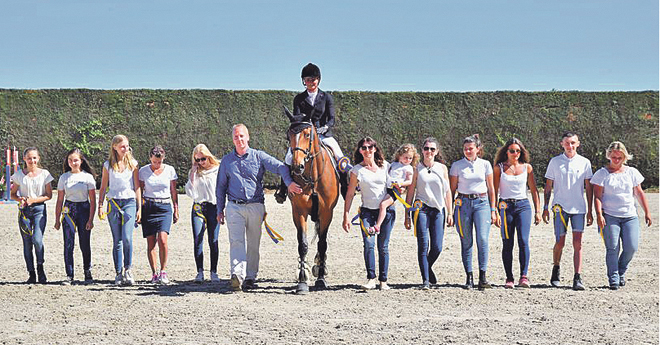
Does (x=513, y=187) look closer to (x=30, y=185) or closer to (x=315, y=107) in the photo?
(x=315, y=107)

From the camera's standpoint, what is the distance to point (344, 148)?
21469mm

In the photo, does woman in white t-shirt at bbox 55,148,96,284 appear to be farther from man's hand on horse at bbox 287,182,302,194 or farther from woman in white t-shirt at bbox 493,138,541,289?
woman in white t-shirt at bbox 493,138,541,289

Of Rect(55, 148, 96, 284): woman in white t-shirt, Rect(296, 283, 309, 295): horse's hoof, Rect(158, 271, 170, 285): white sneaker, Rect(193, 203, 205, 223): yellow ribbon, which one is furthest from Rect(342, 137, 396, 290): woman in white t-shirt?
Rect(55, 148, 96, 284): woman in white t-shirt

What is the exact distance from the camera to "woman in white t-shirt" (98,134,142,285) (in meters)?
8.49

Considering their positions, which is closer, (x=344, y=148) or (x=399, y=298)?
(x=399, y=298)

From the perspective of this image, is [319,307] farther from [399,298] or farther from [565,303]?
[565,303]

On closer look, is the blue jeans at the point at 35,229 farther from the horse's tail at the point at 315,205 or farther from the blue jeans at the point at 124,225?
the horse's tail at the point at 315,205

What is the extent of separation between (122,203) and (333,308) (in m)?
2.75

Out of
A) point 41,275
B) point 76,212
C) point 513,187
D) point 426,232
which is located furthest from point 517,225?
point 41,275

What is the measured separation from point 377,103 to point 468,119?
8.56 ft

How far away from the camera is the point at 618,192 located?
27.4ft

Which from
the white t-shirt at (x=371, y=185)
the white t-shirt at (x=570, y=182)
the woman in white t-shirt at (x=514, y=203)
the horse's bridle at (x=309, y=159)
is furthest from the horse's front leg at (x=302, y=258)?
the white t-shirt at (x=570, y=182)

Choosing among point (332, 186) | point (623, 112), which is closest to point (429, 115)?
point (623, 112)

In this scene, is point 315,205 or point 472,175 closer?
point 472,175
